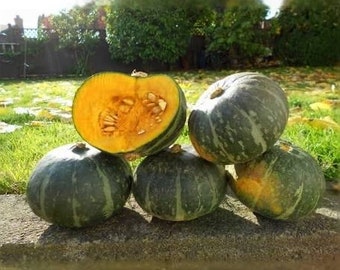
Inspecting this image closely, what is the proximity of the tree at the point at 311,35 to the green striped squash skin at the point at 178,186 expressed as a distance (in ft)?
24.1

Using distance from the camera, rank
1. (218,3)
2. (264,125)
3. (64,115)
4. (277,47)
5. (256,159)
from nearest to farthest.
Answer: (264,125)
(256,159)
(64,115)
(218,3)
(277,47)

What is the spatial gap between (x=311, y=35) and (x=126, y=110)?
779 centimetres

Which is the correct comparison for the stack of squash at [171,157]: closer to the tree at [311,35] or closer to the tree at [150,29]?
the tree at [150,29]

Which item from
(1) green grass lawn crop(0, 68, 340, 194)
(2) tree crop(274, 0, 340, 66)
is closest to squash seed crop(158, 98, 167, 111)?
(1) green grass lawn crop(0, 68, 340, 194)

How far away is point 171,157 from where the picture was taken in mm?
1485

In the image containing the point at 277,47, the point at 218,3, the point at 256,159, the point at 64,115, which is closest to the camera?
the point at 256,159

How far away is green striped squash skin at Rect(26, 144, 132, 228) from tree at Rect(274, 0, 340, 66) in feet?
24.5

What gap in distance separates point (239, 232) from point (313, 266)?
25cm

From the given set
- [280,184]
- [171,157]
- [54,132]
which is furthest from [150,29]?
[280,184]

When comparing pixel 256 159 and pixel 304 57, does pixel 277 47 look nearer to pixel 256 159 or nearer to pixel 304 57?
pixel 304 57

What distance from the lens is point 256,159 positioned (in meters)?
1.46

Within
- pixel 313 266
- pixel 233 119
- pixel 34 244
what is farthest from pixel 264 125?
pixel 34 244

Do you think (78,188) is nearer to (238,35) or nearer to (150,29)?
(150,29)

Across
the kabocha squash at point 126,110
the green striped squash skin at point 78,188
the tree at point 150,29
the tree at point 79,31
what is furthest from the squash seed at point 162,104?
the tree at point 79,31
